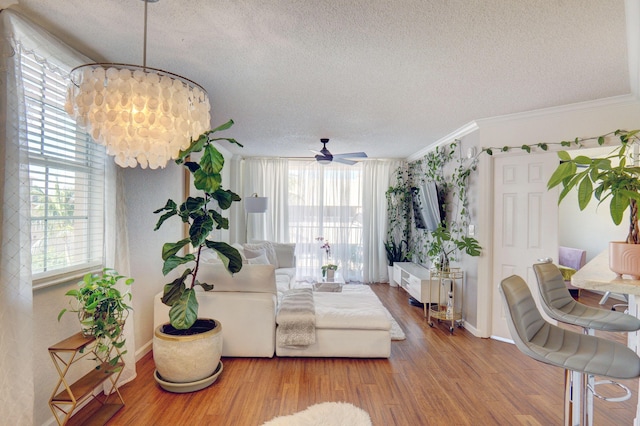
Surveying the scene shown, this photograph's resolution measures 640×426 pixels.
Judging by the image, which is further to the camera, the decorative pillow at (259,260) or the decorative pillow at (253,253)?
the decorative pillow at (253,253)

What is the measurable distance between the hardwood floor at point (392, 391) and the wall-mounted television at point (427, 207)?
6.37 ft

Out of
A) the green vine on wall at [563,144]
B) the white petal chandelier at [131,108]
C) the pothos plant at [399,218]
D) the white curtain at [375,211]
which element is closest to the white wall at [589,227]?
the pothos plant at [399,218]

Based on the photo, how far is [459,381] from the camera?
2.71m

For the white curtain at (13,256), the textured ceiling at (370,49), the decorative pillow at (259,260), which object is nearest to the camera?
the white curtain at (13,256)

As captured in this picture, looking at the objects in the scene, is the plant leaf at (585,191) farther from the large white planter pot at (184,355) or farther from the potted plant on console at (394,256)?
the potted plant on console at (394,256)

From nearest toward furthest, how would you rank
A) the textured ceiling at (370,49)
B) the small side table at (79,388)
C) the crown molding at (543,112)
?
the textured ceiling at (370,49) → the small side table at (79,388) → the crown molding at (543,112)

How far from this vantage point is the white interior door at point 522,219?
3.39m

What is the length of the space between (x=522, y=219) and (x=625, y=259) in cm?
230

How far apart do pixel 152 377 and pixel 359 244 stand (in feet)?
14.7

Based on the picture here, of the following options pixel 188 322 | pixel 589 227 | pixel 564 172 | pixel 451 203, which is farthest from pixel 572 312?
pixel 589 227

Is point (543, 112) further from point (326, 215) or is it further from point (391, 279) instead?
point (326, 215)

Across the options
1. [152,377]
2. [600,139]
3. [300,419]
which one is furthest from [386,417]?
[600,139]

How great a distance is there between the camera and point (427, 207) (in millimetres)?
4953

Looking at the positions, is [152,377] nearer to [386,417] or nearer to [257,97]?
[386,417]
